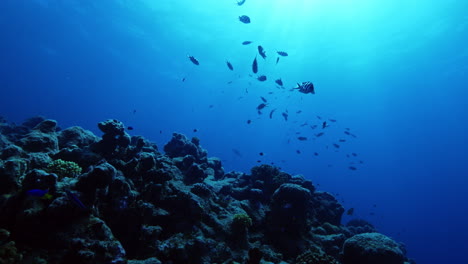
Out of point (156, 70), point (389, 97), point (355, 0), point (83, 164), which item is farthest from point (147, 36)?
point (389, 97)

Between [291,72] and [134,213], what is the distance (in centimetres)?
5379

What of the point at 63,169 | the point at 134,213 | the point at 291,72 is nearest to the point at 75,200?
the point at 134,213

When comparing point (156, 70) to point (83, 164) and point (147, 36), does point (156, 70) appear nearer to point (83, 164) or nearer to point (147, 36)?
point (147, 36)

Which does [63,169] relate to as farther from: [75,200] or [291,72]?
[291,72]

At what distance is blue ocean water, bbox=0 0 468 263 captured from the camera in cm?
4088

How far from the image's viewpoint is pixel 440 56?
46.8 m

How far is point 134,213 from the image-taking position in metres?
6.74

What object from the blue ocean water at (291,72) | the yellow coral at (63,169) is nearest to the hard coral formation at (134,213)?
the yellow coral at (63,169)

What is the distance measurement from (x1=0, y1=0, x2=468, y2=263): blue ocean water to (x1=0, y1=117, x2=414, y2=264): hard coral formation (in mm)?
6612

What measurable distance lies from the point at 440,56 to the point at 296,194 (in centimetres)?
5102

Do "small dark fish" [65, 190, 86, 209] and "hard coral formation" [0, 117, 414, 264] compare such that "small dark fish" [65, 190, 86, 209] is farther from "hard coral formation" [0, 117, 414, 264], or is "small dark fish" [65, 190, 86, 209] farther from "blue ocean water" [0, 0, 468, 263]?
Result: "blue ocean water" [0, 0, 468, 263]

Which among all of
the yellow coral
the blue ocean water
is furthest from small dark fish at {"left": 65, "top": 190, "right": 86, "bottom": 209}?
the blue ocean water

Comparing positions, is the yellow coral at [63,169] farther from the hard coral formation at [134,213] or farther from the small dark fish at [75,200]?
the small dark fish at [75,200]

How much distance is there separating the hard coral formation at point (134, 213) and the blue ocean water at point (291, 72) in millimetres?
6612
